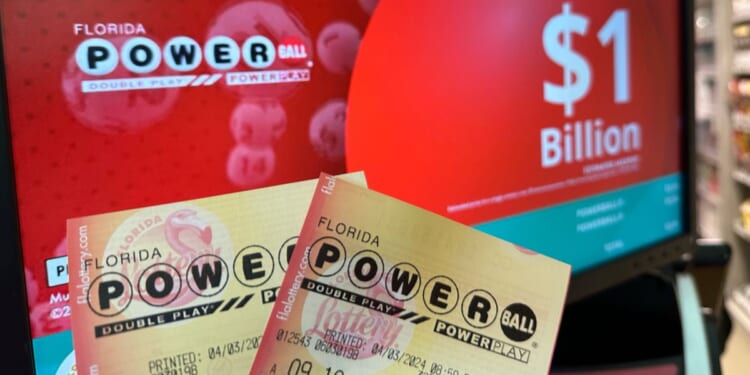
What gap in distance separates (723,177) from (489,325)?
440cm

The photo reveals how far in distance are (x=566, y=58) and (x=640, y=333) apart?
1.39 feet

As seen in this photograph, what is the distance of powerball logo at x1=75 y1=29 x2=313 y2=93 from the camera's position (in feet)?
1.82

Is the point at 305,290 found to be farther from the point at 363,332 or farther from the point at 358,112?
the point at 358,112

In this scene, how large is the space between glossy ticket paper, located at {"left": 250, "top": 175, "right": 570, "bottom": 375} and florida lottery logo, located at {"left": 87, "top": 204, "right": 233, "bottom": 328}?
0.06 m

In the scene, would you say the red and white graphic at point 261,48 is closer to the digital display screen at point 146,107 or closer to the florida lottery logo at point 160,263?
the digital display screen at point 146,107

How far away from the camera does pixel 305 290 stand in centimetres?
55

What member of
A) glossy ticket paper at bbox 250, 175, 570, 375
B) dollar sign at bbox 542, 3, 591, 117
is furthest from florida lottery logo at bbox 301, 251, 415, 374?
dollar sign at bbox 542, 3, 591, 117

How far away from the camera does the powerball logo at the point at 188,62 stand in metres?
0.55

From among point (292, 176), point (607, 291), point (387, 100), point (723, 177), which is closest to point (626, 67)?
point (607, 291)

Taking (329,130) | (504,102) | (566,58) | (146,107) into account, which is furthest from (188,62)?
(566,58)

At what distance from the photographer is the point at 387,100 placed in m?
0.79

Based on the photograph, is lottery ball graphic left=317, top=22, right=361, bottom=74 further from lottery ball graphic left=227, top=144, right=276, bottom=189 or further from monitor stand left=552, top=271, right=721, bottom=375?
monitor stand left=552, top=271, right=721, bottom=375

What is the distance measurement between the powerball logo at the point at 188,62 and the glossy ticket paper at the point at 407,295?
153mm

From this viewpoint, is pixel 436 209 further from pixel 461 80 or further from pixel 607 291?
pixel 607 291
